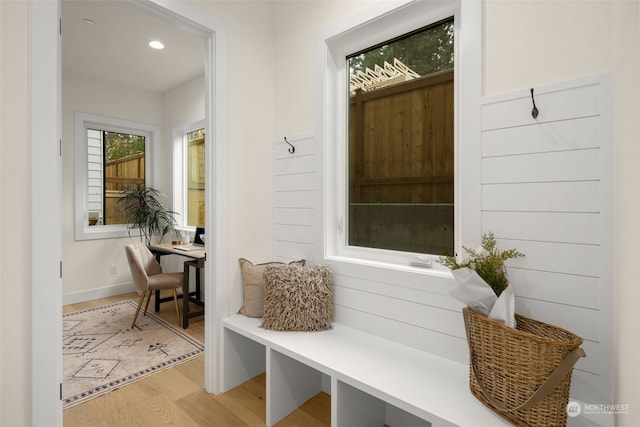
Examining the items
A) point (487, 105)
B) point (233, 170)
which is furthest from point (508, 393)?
point (233, 170)

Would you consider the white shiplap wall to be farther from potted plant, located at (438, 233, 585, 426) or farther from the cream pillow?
the cream pillow

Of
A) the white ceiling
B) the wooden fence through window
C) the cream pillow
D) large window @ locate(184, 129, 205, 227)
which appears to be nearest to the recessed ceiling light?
the white ceiling

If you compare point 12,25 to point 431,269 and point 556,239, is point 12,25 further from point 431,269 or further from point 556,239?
point 556,239

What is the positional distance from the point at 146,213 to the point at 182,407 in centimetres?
298

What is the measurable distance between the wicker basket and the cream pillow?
1.16 meters

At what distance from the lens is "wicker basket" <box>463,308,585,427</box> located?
3.29ft

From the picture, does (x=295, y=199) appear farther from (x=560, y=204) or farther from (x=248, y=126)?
(x=560, y=204)

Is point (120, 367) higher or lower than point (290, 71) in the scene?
lower

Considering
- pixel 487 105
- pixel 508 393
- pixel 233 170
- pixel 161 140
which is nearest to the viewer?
pixel 508 393

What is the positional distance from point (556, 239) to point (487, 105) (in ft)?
1.99

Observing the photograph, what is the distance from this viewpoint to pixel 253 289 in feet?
6.64

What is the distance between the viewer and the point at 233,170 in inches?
81.1

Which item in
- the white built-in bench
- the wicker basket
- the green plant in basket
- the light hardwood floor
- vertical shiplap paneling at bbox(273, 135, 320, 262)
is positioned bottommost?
the light hardwood floor

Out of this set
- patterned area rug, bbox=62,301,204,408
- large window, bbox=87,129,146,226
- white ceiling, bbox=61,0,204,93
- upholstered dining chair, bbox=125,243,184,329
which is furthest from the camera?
large window, bbox=87,129,146,226
